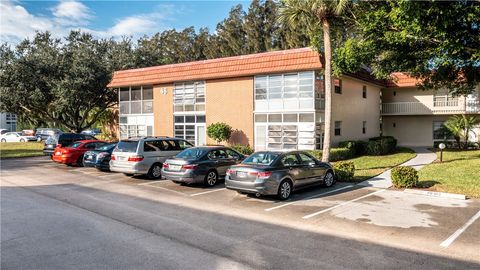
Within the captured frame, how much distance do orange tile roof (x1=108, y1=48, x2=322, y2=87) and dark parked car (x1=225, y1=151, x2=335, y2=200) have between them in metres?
9.11

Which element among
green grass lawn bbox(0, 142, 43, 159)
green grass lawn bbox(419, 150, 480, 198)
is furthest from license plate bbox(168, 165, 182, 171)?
green grass lawn bbox(0, 142, 43, 159)

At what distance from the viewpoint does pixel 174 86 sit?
88.0ft

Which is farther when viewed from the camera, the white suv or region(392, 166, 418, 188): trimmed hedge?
the white suv

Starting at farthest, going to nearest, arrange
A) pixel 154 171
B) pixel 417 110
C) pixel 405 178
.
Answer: pixel 417 110, pixel 154 171, pixel 405 178

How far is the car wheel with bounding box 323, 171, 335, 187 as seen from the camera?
12.5 meters

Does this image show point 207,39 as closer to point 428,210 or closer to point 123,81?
point 123,81

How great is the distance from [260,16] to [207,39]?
1122 cm

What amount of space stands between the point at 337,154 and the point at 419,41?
24.9ft

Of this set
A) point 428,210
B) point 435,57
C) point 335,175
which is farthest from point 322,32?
point 428,210

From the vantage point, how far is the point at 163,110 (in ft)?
90.2

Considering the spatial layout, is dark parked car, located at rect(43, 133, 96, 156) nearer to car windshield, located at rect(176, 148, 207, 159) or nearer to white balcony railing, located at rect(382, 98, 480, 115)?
car windshield, located at rect(176, 148, 207, 159)

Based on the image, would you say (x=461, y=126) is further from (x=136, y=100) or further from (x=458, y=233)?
(x=136, y=100)

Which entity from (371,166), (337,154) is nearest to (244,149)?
(337,154)

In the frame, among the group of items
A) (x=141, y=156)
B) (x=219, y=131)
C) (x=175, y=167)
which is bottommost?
(x=175, y=167)
